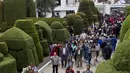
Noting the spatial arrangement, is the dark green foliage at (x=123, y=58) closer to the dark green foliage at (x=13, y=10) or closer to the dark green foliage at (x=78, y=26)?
the dark green foliage at (x=13, y=10)

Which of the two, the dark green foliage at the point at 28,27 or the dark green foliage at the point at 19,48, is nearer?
the dark green foliage at the point at 19,48

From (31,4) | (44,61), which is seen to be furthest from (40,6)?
(44,61)

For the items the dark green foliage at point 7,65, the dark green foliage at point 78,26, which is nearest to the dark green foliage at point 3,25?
the dark green foliage at point 78,26

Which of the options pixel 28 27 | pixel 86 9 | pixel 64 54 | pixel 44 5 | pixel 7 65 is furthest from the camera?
pixel 44 5

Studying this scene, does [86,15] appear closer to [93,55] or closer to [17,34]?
[93,55]

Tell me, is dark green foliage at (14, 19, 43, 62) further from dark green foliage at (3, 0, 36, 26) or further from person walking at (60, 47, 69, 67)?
dark green foliage at (3, 0, 36, 26)

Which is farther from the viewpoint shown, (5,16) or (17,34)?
(5,16)

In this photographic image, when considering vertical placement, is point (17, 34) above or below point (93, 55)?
above

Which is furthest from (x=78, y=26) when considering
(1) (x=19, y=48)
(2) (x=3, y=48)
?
(2) (x=3, y=48)

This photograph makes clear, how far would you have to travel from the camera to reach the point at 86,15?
139ft

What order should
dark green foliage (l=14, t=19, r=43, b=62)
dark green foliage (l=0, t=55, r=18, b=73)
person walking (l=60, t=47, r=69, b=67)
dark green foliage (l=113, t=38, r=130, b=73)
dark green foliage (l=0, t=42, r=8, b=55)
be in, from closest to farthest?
dark green foliage (l=113, t=38, r=130, b=73) → dark green foliage (l=0, t=55, r=18, b=73) → dark green foliage (l=0, t=42, r=8, b=55) → person walking (l=60, t=47, r=69, b=67) → dark green foliage (l=14, t=19, r=43, b=62)

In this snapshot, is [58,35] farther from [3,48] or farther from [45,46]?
[3,48]

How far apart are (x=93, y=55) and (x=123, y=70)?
40.7ft

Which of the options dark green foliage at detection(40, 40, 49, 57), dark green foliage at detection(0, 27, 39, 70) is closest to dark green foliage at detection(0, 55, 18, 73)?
dark green foliage at detection(0, 27, 39, 70)
